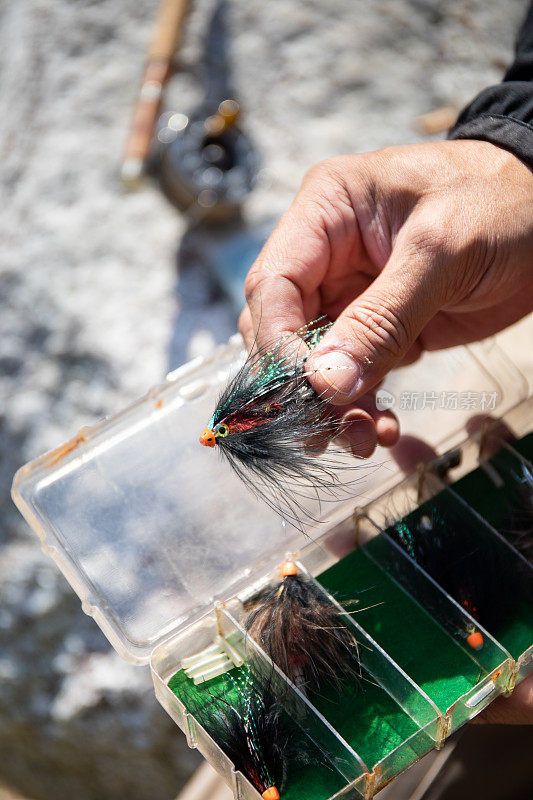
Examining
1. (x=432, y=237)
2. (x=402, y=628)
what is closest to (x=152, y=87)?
(x=432, y=237)

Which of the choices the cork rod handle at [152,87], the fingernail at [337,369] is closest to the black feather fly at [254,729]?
the fingernail at [337,369]

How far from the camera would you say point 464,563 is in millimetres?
1413

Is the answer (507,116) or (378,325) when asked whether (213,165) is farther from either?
(378,325)

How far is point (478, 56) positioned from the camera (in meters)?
2.68

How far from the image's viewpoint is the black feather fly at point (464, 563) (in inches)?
54.3

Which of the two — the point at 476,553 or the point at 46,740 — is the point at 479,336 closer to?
the point at 476,553

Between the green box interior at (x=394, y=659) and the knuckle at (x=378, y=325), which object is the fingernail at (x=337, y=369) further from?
the green box interior at (x=394, y=659)

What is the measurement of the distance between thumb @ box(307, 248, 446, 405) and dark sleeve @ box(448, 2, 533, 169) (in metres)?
0.37

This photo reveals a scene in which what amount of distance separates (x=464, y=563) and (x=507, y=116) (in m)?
0.95

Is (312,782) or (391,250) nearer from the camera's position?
(312,782)

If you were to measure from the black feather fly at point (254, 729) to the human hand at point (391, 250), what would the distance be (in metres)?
0.54

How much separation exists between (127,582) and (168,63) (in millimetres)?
1968

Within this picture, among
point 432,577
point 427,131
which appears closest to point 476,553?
point 432,577

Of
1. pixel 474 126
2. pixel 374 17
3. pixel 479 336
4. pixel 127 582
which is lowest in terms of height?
pixel 479 336
